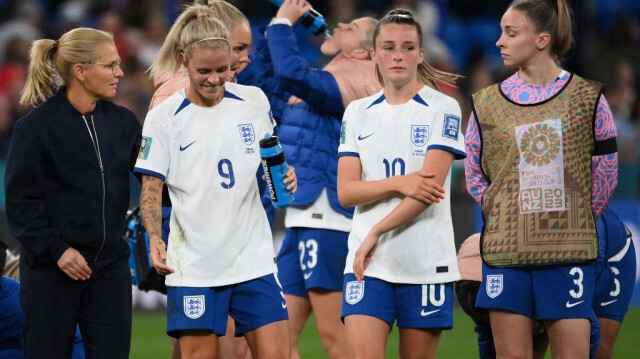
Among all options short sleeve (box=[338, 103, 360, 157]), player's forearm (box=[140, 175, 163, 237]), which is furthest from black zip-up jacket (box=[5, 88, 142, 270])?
short sleeve (box=[338, 103, 360, 157])

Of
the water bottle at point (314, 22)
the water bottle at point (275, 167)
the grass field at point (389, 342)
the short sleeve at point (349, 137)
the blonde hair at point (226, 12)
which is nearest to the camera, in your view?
the water bottle at point (275, 167)

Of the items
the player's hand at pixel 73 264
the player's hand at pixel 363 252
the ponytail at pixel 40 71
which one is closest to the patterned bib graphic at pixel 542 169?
the player's hand at pixel 363 252

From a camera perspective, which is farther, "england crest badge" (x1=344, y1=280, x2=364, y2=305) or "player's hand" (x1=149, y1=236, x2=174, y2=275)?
"england crest badge" (x1=344, y1=280, x2=364, y2=305)

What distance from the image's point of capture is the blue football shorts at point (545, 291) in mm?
5113

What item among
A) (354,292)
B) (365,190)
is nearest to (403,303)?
(354,292)

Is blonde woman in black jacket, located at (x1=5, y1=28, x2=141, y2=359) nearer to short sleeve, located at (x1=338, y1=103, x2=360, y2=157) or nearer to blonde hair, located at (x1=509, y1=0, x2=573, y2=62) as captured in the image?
short sleeve, located at (x1=338, y1=103, x2=360, y2=157)

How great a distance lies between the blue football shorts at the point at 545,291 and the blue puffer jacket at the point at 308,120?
159 centimetres

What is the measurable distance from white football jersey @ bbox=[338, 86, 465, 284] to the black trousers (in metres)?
1.12

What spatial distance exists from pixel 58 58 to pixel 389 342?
5237 mm

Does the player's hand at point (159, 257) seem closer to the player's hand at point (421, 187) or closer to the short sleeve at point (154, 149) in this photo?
the short sleeve at point (154, 149)

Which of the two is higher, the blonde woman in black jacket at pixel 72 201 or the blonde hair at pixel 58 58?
the blonde hair at pixel 58 58

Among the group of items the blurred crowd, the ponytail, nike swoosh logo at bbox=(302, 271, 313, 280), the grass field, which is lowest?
the grass field

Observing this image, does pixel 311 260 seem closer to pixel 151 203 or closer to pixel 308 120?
pixel 308 120

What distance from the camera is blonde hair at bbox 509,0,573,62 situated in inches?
206
